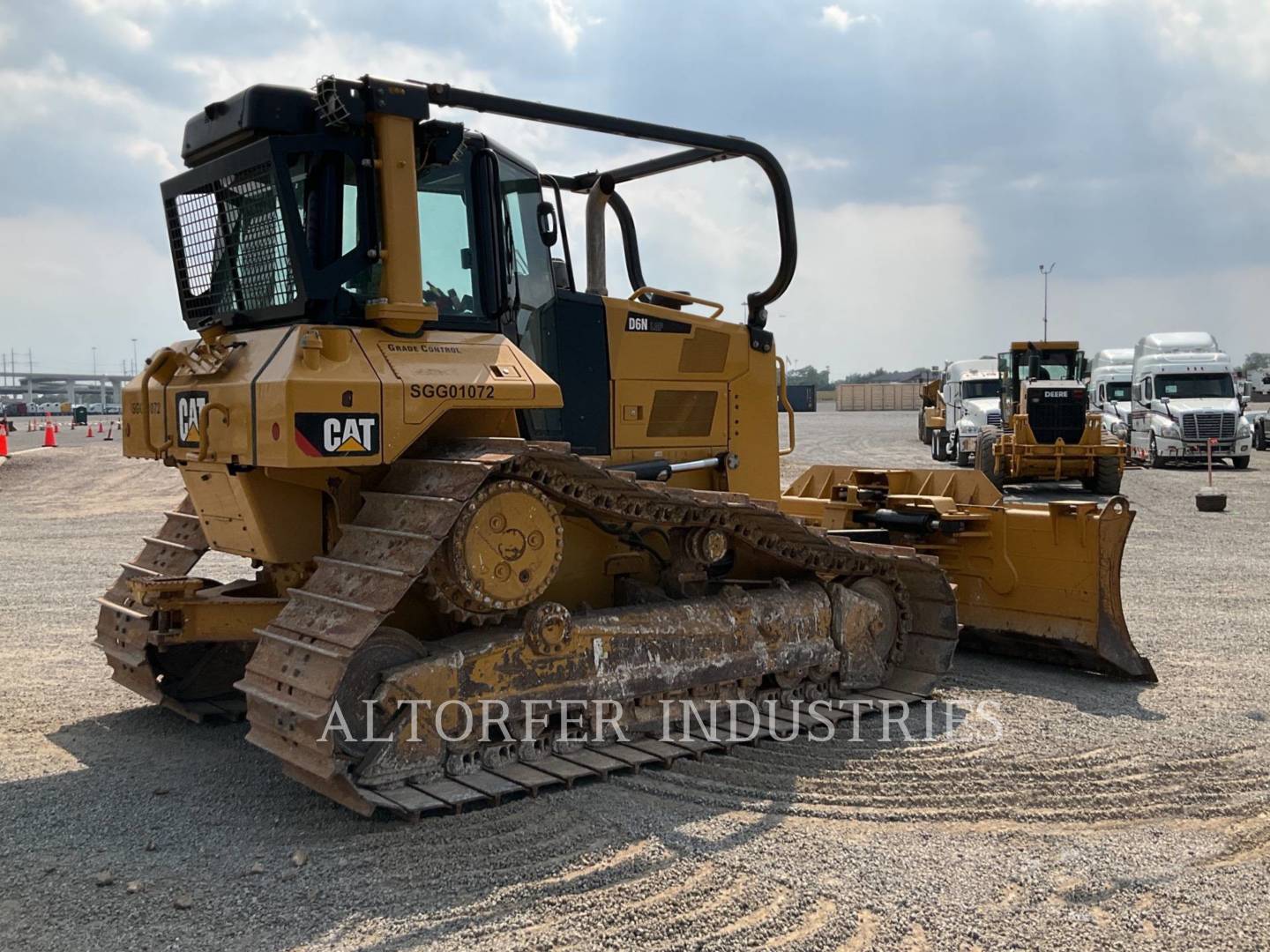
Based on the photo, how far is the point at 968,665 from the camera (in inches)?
308

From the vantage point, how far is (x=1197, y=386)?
26344 millimetres

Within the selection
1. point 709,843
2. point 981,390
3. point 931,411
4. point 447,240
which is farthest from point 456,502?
point 931,411

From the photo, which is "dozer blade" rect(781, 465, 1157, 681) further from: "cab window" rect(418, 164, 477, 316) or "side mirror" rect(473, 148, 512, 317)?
"cab window" rect(418, 164, 477, 316)

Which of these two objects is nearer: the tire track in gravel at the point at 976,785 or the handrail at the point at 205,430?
the tire track in gravel at the point at 976,785

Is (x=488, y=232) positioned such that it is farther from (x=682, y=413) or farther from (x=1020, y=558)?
(x=1020, y=558)

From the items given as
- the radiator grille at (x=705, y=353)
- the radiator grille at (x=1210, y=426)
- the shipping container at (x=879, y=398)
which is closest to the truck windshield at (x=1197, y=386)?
the radiator grille at (x=1210, y=426)

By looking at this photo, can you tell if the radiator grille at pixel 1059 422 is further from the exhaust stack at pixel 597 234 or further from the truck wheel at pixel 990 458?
the exhaust stack at pixel 597 234

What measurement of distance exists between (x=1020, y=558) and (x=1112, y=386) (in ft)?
89.3

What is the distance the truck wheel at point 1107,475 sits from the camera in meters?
20.8

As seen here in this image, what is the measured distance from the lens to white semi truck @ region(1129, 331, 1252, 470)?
25.2 m

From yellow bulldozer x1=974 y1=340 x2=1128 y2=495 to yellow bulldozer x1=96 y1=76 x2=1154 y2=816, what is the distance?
14.5 meters

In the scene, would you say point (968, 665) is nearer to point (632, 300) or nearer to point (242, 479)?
point (632, 300)

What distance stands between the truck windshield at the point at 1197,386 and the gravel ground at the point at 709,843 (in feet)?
70.4

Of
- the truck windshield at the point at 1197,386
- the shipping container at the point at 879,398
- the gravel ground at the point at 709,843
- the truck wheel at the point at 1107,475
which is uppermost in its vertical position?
the shipping container at the point at 879,398
